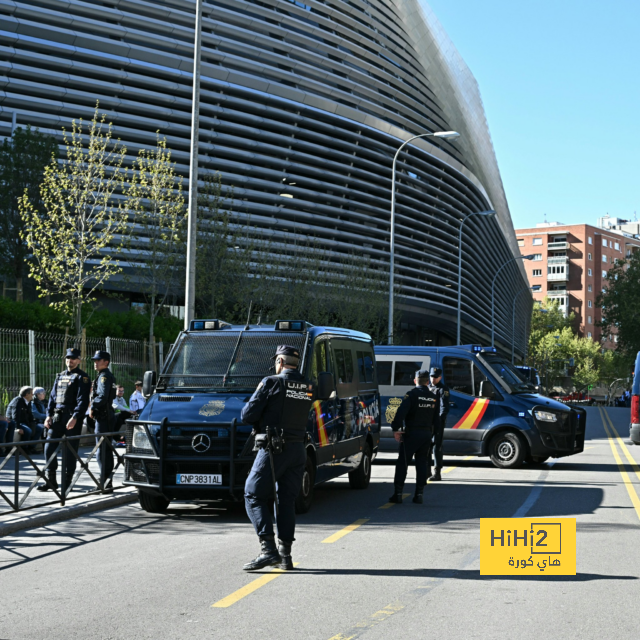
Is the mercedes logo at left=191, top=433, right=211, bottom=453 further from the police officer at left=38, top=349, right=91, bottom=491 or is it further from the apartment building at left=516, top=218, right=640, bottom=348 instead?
the apartment building at left=516, top=218, right=640, bottom=348

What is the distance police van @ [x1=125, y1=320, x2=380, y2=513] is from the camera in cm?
948

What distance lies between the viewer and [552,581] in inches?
263

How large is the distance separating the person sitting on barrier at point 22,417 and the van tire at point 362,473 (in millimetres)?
6830

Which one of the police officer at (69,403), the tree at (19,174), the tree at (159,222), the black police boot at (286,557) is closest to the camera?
the black police boot at (286,557)

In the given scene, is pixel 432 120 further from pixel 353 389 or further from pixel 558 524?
pixel 558 524

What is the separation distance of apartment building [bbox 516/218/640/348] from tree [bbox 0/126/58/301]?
118 metres

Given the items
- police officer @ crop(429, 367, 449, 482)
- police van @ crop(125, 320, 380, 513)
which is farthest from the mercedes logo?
police officer @ crop(429, 367, 449, 482)

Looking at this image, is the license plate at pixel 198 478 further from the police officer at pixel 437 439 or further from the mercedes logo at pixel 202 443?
the police officer at pixel 437 439

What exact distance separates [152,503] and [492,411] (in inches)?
308

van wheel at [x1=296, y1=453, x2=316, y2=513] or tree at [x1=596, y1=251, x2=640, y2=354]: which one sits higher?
tree at [x1=596, y1=251, x2=640, y2=354]

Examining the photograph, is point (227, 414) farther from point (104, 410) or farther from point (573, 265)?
point (573, 265)

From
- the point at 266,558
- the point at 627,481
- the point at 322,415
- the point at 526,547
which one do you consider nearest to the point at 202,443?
the point at 322,415

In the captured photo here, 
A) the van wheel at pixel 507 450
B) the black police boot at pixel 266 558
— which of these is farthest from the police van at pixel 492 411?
the black police boot at pixel 266 558

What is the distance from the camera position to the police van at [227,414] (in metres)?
9.48
